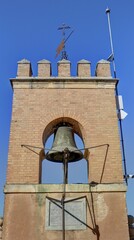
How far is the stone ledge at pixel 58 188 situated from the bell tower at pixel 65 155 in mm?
21

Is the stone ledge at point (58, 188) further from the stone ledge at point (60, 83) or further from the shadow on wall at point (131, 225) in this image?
the stone ledge at point (60, 83)

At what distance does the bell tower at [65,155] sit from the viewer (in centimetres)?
660

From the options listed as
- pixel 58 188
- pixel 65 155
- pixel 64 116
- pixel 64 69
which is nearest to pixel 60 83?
pixel 64 69

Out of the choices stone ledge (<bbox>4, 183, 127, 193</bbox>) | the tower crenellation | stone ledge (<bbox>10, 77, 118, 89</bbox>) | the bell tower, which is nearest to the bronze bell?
the bell tower

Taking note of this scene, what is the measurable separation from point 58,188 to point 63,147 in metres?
0.93

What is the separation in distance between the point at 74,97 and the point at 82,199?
263 centimetres

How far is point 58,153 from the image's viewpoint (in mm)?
7496

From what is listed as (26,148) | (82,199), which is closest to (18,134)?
(26,148)

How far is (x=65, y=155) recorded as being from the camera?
7152mm

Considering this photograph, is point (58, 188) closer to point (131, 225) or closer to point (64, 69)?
point (131, 225)

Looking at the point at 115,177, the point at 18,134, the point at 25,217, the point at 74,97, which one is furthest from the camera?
the point at 74,97

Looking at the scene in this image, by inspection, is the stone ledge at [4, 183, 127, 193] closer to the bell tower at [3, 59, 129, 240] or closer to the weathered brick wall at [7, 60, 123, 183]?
the bell tower at [3, 59, 129, 240]

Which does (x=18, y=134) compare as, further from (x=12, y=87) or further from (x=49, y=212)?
(x=49, y=212)

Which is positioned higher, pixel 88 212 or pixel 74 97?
pixel 74 97
